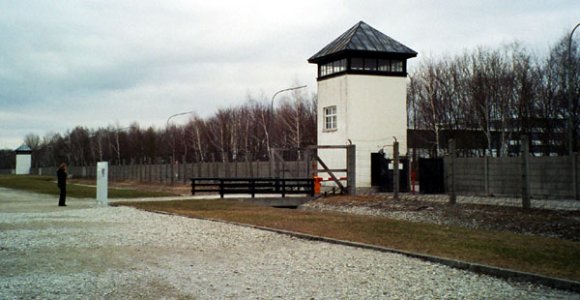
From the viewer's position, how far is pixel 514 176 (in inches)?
888

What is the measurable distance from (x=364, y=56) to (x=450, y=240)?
22333 millimetres

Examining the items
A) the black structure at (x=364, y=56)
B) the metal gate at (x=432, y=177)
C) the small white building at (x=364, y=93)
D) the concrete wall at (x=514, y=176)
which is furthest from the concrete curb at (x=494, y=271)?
the black structure at (x=364, y=56)

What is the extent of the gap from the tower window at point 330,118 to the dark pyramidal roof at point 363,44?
3.05m

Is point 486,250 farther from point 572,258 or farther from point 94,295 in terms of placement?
point 94,295

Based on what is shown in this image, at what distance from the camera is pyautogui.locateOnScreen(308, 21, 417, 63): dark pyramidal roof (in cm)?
3338

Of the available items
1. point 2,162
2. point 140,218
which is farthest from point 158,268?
point 2,162

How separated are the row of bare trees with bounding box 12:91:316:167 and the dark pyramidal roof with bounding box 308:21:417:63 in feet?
38.2

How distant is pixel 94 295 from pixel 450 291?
4.79 meters

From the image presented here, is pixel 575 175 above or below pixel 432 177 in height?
above

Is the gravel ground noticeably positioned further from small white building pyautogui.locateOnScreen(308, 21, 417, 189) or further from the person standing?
small white building pyautogui.locateOnScreen(308, 21, 417, 189)

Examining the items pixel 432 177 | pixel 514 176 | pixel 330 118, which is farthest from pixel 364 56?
pixel 514 176

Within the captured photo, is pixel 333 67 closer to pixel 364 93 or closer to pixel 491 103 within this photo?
pixel 364 93

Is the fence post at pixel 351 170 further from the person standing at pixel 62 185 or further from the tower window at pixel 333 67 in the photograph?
the person standing at pixel 62 185

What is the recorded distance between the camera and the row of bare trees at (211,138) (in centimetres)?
6975
